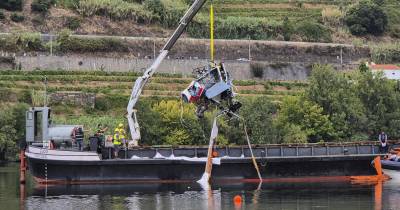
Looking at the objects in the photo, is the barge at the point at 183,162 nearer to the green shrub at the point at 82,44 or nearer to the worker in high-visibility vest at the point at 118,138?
the worker in high-visibility vest at the point at 118,138

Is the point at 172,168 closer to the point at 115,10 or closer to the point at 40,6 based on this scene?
the point at 40,6

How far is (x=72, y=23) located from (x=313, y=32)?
31286 mm

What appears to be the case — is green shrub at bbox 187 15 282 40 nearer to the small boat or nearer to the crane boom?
the crane boom

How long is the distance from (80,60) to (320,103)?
35.0 m

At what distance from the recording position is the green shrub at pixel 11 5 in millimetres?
115312

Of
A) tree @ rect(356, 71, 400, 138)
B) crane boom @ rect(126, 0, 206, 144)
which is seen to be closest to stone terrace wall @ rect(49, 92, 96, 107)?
tree @ rect(356, 71, 400, 138)

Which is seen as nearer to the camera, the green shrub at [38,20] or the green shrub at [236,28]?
the green shrub at [38,20]

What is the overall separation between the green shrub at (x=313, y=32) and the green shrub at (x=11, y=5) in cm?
3436

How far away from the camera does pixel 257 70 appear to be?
4341 inches

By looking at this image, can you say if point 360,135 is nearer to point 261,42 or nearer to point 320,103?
point 320,103

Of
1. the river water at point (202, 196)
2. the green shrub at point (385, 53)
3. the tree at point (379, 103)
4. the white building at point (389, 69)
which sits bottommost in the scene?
the river water at point (202, 196)

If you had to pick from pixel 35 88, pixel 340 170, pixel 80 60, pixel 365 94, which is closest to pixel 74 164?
pixel 340 170

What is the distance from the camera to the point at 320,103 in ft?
244

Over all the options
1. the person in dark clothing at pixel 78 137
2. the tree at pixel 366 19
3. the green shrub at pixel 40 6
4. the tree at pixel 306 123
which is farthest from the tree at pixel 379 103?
the tree at pixel 366 19
